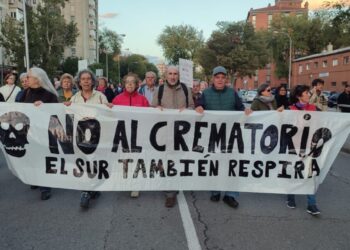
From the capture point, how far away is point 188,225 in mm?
4738

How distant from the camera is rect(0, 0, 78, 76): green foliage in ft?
121

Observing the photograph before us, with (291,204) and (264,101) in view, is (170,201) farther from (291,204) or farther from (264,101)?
(264,101)

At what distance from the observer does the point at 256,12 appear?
335 ft

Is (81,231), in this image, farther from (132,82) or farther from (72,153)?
(132,82)

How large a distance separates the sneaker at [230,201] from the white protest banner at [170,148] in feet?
0.55

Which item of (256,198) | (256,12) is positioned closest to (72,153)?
(256,198)

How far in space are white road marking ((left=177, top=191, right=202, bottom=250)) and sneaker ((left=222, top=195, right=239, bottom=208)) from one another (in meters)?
0.54

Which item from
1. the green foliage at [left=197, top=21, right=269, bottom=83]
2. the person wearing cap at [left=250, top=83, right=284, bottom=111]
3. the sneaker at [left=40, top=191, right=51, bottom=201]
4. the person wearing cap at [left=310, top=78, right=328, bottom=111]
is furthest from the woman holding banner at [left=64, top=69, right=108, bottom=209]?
the green foliage at [left=197, top=21, right=269, bottom=83]

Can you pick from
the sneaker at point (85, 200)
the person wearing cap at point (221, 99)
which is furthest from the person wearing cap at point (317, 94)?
the sneaker at point (85, 200)

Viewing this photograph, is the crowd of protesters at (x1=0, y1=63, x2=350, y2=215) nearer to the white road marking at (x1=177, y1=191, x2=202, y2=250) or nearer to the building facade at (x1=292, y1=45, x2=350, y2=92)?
the white road marking at (x1=177, y1=191, x2=202, y2=250)

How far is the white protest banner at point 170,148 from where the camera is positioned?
17.8 ft

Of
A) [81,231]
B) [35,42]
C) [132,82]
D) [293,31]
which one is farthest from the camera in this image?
[293,31]

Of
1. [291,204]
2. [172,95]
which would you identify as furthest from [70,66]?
[291,204]

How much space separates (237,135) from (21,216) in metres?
2.89
